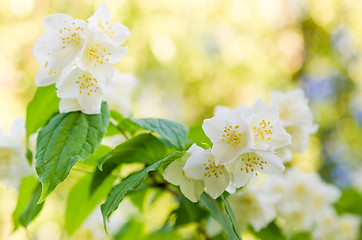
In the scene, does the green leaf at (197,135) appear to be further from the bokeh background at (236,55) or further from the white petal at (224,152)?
the bokeh background at (236,55)

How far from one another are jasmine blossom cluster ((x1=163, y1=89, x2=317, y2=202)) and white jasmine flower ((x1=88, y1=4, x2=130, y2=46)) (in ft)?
0.75

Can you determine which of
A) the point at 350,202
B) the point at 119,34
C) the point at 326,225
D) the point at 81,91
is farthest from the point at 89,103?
the point at 350,202

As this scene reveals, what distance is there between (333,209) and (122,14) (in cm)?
281

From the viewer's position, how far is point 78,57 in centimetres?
63

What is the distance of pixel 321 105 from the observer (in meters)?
3.94

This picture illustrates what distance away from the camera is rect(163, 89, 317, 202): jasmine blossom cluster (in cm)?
56

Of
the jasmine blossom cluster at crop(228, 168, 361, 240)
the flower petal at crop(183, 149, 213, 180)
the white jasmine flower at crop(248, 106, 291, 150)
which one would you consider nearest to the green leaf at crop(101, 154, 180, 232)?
the flower petal at crop(183, 149, 213, 180)

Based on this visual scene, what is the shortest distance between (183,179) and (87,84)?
225 mm

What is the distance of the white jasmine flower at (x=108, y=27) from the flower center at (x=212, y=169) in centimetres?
25

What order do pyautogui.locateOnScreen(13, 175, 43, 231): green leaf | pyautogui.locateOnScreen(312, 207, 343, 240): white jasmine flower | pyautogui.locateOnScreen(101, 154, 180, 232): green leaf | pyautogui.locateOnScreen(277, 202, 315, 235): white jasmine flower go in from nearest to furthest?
pyautogui.locateOnScreen(101, 154, 180, 232): green leaf, pyautogui.locateOnScreen(13, 175, 43, 231): green leaf, pyautogui.locateOnScreen(277, 202, 315, 235): white jasmine flower, pyautogui.locateOnScreen(312, 207, 343, 240): white jasmine flower

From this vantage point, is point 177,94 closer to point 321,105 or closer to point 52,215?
point 321,105

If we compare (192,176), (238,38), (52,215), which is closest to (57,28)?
(192,176)

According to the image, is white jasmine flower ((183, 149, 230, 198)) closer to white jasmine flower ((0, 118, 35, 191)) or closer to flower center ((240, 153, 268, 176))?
flower center ((240, 153, 268, 176))

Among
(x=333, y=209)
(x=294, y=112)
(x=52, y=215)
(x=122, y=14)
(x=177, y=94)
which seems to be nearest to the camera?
(x=294, y=112)
